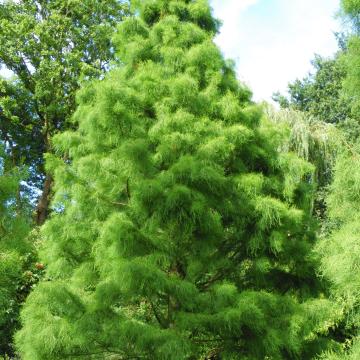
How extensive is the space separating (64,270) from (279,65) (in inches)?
294

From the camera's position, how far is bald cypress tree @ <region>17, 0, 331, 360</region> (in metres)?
4.64

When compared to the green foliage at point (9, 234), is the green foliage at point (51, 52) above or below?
above

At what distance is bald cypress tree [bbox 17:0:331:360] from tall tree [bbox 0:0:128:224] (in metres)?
8.24

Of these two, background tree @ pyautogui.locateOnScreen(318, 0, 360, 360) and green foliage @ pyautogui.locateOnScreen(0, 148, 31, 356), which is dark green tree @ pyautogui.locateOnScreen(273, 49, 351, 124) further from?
green foliage @ pyautogui.locateOnScreen(0, 148, 31, 356)

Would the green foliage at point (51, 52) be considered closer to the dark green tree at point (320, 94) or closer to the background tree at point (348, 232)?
the dark green tree at point (320, 94)

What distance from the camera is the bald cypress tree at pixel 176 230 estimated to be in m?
4.64

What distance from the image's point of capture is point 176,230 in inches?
203

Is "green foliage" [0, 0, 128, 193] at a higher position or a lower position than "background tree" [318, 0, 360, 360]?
higher

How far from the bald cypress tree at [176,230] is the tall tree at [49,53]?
324 inches

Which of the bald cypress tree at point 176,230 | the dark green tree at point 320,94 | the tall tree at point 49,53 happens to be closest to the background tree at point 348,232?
the bald cypress tree at point 176,230

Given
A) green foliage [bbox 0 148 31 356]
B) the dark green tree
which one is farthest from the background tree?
the dark green tree

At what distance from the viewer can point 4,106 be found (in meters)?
13.8

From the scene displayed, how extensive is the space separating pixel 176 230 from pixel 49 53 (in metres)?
9.97

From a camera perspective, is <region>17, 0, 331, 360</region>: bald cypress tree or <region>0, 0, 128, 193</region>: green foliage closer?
<region>17, 0, 331, 360</region>: bald cypress tree
